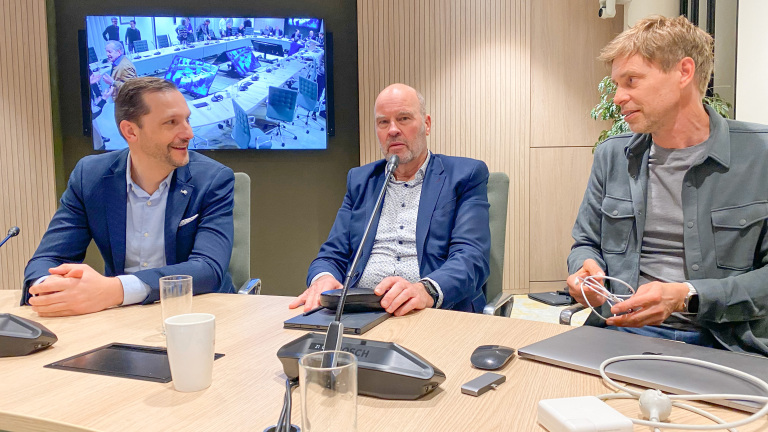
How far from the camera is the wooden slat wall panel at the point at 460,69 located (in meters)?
4.26

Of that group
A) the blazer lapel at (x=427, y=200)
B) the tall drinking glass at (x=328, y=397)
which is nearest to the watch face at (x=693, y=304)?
the blazer lapel at (x=427, y=200)

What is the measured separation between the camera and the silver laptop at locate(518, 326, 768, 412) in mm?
883

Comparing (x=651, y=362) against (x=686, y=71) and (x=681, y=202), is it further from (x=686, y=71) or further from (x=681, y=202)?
(x=686, y=71)

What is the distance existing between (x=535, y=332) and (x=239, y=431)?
0.69m

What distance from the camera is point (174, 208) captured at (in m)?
1.90

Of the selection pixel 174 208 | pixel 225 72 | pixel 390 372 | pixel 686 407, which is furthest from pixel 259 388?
pixel 225 72

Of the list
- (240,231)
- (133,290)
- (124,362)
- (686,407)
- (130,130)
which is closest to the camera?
(686,407)

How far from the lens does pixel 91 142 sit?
419 centimetres

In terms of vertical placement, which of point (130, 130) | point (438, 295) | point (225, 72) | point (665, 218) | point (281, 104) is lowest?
point (438, 295)

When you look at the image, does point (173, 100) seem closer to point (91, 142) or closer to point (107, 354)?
point (107, 354)

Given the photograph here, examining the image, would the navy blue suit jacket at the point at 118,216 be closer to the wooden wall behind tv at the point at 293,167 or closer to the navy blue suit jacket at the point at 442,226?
the navy blue suit jacket at the point at 442,226

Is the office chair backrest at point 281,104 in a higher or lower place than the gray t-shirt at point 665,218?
higher

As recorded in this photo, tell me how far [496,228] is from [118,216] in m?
1.32

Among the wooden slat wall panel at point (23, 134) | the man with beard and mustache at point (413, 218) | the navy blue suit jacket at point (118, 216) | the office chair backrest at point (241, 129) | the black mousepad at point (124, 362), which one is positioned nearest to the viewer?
the black mousepad at point (124, 362)
